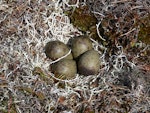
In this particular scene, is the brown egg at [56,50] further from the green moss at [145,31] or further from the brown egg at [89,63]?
the green moss at [145,31]

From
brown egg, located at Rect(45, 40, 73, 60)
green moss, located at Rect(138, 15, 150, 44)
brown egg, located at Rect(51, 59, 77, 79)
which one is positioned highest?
green moss, located at Rect(138, 15, 150, 44)

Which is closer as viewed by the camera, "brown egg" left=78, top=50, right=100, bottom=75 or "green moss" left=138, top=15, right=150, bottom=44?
"brown egg" left=78, top=50, right=100, bottom=75

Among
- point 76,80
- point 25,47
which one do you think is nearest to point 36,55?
point 25,47

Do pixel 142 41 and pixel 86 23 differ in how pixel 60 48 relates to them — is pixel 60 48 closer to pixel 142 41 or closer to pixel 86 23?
pixel 86 23

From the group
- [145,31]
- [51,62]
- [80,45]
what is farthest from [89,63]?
[145,31]

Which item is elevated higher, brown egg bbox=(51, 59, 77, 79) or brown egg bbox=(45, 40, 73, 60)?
brown egg bbox=(45, 40, 73, 60)

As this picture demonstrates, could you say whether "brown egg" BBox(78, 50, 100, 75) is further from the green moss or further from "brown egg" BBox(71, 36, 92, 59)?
the green moss

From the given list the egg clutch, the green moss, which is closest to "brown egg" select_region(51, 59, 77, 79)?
the egg clutch

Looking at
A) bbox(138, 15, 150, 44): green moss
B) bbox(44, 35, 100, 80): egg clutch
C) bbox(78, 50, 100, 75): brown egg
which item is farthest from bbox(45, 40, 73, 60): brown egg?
bbox(138, 15, 150, 44): green moss
